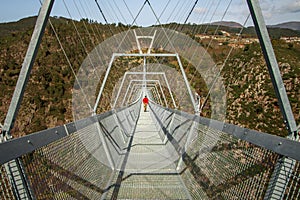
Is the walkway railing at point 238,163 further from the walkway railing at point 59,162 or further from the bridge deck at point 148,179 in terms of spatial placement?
the walkway railing at point 59,162

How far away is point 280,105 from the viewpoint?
261 centimetres

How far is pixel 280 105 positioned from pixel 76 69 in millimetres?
32679

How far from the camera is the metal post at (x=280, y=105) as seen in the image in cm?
193

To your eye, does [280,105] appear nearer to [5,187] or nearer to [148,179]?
[5,187]

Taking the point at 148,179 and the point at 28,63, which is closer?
the point at 28,63

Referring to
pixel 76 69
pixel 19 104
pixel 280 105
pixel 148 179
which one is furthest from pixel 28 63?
pixel 76 69

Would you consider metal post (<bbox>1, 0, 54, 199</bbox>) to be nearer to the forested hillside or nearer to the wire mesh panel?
the wire mesh panel

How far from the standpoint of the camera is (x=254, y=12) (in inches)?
113

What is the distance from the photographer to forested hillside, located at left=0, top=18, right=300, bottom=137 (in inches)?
702

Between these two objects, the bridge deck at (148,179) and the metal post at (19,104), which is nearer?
the metal post at (19,104)

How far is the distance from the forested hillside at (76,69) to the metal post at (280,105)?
19.1 feet

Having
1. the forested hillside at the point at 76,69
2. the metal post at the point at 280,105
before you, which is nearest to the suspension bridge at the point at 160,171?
the metal post at the point at 280,105

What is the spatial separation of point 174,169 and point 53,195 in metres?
3.24

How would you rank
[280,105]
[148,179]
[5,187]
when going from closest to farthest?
[5,187]
[280,105]
[148,179]
